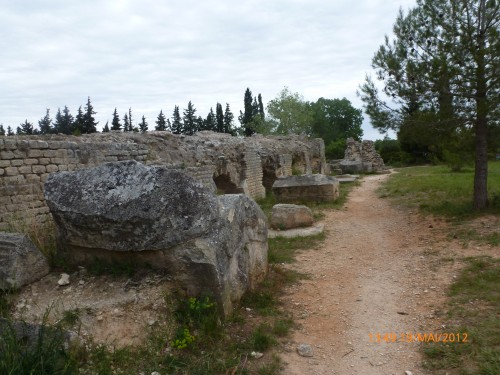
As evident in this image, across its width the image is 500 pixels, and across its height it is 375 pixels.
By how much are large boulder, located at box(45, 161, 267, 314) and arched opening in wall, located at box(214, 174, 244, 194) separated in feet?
27.0

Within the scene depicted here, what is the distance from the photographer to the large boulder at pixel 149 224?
3.57 meters

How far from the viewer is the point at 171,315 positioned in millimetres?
3412

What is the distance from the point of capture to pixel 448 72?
25.0ft

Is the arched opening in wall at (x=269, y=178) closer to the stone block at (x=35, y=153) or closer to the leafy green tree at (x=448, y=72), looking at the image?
the leafy green tree at (x=448, y=72)

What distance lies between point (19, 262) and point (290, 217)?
5.68m

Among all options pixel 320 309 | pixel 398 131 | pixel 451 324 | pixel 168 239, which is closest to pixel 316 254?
pixel 320 309

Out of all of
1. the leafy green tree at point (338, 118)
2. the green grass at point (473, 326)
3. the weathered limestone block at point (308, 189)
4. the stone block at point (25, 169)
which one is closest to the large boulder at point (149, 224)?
the green grass at point (473, 326)

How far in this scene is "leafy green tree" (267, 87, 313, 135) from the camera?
47.6m

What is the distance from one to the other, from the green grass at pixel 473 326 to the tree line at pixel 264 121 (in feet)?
25.4

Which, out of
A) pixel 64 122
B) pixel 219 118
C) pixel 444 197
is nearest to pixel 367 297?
pixel 444 197

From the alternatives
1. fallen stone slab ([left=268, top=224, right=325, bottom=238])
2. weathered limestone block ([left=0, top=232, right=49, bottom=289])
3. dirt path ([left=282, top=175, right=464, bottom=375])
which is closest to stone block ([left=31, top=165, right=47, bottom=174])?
weathered limestone block ([left=0, top=232, right=49, bottom=289])

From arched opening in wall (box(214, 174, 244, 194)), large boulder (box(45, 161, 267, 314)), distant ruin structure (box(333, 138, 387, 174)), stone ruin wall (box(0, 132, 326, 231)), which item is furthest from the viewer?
distant ruin structure (box(333, 138, 387, 174))

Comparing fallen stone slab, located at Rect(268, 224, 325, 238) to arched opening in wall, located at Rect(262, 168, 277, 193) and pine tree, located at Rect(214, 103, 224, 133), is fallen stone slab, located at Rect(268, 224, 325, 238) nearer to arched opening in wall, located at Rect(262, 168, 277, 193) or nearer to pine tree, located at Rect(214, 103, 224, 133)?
arched opening in wall, located at Rect(262, 168, 277, 193)

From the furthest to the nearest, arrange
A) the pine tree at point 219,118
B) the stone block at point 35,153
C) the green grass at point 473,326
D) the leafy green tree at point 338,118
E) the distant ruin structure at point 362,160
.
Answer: the leafy green tree at point 338,118
the pine tree at point 219,118
the distant ruin structure at point 362,160
the stone block at point 35,153
the green grass at point 473,326
